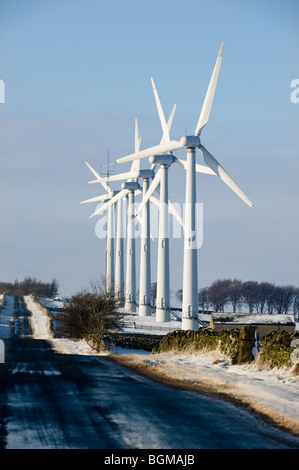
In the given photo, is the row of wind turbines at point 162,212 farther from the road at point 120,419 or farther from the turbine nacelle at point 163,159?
the road at point 120,419

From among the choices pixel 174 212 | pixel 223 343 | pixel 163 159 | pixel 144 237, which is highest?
pixel 163 159

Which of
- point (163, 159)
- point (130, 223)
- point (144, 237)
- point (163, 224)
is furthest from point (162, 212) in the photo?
point (130, 223)

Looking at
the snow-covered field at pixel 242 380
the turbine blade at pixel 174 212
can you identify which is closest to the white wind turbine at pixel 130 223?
the turbine blade at pixel 174 212

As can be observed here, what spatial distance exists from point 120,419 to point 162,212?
285 ft

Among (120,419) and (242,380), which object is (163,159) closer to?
(242,380)

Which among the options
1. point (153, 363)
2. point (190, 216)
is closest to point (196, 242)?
point (190, 216)

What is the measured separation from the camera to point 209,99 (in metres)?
74.6

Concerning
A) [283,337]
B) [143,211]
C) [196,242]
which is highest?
[143,211]

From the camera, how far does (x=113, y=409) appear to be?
1666 centimetres

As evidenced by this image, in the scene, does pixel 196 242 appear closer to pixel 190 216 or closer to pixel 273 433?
pixel 190 216

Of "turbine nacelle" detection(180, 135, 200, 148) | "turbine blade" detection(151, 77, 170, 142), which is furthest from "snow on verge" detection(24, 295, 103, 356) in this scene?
"turbine blade" detection(151, 77, 170, 142)

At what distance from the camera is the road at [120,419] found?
12.8 m

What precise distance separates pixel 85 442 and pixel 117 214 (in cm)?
13435

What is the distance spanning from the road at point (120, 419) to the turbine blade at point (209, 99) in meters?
53.4
